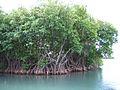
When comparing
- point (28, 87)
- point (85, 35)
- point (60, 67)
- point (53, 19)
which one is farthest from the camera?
point (85, 35)

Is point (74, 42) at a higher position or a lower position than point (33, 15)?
lower

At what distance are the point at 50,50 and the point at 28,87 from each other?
729 cm

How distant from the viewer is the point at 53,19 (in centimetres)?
2116

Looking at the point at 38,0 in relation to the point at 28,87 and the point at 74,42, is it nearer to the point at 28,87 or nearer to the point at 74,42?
the point at 74,42

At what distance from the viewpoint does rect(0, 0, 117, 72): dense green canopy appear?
21484 mm

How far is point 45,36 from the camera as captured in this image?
22.2 meters

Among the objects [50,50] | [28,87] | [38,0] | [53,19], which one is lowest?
[28,87]

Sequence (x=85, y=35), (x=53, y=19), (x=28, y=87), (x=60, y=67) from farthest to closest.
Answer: (x=85, y=35) < (x=60, y=67) < (x=53, y=19) < (x=28, y=87)

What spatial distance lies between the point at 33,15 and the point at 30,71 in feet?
12.8

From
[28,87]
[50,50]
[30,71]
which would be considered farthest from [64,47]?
[28,87]

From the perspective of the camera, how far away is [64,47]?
23.9 meters

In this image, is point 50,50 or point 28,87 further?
point 50,50

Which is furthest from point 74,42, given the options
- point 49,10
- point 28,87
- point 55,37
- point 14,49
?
point 28,87

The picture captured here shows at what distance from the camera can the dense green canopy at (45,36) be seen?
21484mm
